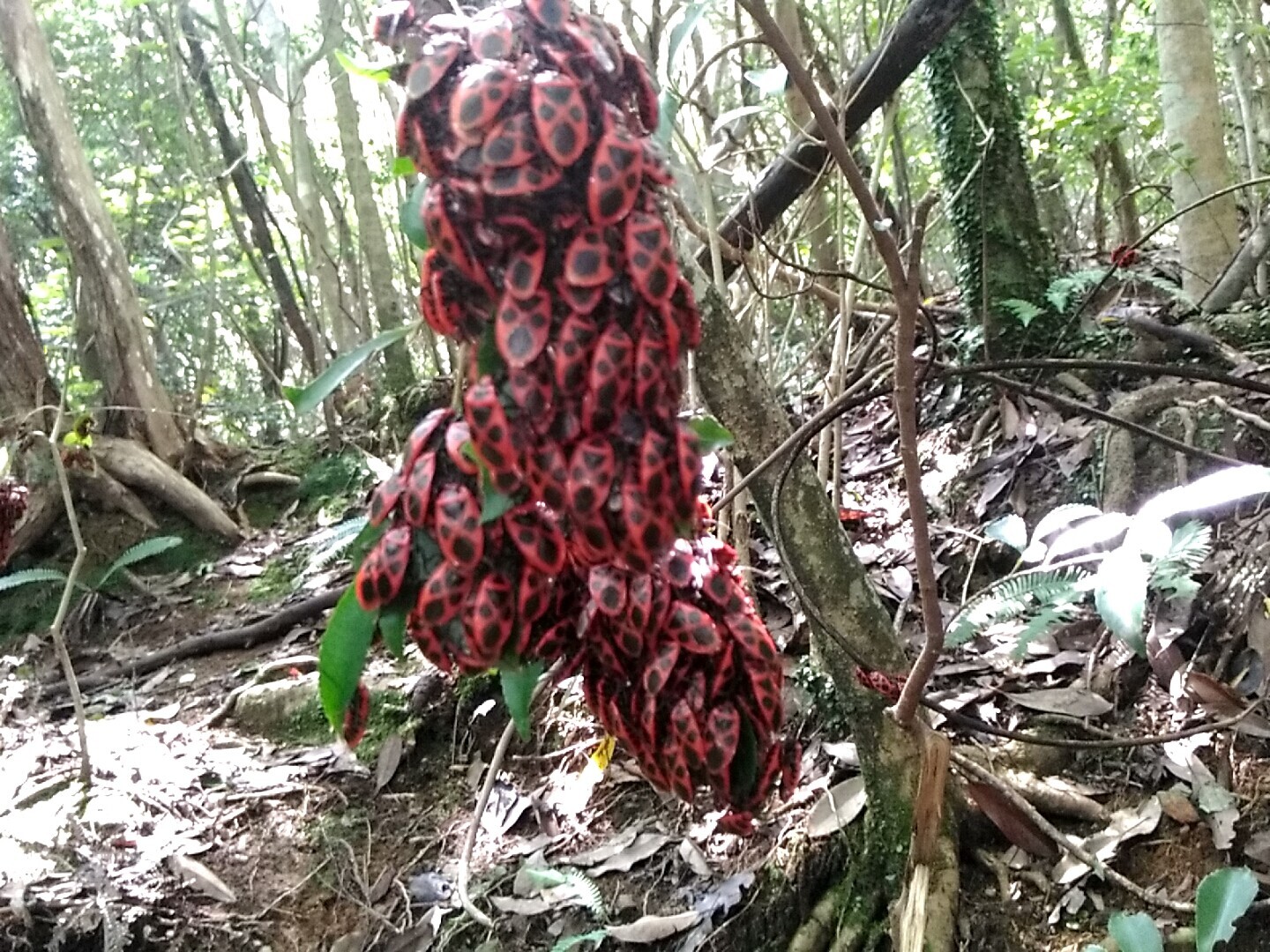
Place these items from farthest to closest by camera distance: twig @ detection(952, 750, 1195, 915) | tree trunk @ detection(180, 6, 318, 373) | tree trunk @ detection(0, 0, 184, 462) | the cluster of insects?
tree trunk @ detection(180, 6, 318, 373)
tree trunk @ detection(0, 0, 184, 462)
twig @ detection(952, 750, 1195, 915)
the cluster of insects

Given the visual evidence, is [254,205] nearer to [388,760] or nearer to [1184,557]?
[388,760]

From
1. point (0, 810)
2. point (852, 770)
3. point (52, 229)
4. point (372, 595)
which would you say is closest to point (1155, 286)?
point (852, 770)

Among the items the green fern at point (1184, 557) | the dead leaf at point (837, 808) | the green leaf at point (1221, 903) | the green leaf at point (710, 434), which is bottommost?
the green leaf at point (1221, 903)

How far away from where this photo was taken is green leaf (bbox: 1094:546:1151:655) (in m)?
1.16

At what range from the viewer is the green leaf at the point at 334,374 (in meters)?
0.95

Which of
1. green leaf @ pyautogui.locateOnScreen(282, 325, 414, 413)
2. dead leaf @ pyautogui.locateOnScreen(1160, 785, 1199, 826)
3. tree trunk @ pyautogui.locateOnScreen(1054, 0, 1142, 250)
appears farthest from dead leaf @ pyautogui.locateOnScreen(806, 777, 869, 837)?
tree trunk @ pyautogui.locateOnScreen(1054, 0, 1142, 250)

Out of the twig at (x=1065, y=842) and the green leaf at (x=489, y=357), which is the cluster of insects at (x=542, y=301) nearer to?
the green leaf at (x=489, y=357)

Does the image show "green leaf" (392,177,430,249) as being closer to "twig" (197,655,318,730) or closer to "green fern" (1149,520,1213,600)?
"green fern" (1149,520,1213,600)

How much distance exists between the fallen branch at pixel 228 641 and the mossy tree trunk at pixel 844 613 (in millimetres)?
2472

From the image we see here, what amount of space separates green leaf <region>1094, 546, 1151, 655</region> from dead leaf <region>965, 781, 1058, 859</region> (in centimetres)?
74

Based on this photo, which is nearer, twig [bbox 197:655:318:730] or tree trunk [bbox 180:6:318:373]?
twig [bbox 197:655:318:730]

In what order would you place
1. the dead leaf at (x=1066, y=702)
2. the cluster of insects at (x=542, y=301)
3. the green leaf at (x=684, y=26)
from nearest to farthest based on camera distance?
1. the cluster of insects at (x=542, y=301)
2. the green leaf at (x=684, y=26)
3. the dead leaf at (x=1066, y=702)

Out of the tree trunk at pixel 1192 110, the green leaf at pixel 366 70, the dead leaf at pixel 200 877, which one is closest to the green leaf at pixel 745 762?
the green leaf at pixel 366 70

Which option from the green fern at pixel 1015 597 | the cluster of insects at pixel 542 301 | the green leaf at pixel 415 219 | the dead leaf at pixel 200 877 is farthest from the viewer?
the dead leaf at pixel 200 877
